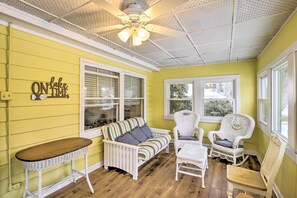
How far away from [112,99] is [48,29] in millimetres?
1849

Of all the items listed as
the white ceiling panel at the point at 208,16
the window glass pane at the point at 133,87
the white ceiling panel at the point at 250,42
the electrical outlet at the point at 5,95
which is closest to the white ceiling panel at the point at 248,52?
the white ceiling panel at the point at 250,42

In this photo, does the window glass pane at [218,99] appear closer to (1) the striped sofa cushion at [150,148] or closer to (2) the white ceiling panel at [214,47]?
(2) the white ceiling panel at [214,47]

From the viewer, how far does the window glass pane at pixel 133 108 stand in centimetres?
413

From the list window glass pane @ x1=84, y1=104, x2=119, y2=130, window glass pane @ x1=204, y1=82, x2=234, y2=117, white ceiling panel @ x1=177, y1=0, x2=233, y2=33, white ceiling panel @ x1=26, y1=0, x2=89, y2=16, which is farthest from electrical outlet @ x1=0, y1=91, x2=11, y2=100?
window glass pane @ x1=204, y1=82, x2=234, y2=117

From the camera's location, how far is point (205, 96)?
15.2 feet

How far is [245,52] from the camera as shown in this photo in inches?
135

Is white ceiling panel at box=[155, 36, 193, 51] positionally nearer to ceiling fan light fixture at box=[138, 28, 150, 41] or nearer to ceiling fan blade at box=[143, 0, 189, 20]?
ceiling fan light fixture at box=[138, 28, 150, 41]

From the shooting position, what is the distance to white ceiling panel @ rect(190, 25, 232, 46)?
2304 mm

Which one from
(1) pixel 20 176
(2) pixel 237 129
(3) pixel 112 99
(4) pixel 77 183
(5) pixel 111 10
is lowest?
(4) pixel 77 183

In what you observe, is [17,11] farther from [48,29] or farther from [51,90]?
[51,90]

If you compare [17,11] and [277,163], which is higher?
[17,11]

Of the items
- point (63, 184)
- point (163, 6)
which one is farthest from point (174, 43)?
point (63, 184)

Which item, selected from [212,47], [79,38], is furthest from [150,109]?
[79,38]

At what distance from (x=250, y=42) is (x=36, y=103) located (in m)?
3.70
